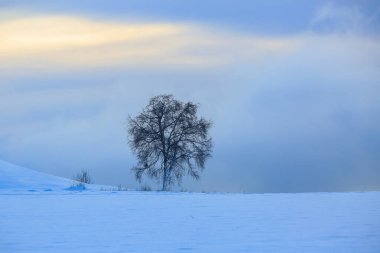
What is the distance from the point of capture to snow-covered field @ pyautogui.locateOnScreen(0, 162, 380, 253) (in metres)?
15.8

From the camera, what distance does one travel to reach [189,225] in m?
20.0

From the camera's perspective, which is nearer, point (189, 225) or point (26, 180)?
point (189, 225)

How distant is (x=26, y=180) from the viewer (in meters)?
45.3

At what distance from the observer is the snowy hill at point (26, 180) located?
42.4 metres

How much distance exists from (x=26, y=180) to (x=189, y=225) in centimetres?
2721

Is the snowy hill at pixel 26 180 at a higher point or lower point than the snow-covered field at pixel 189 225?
higher

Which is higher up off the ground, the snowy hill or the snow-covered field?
the snowy hill

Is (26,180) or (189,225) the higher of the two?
(26,180)

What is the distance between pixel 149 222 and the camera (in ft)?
69.0

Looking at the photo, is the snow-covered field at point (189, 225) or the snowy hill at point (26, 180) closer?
the snow-covered field at point (189, 225)

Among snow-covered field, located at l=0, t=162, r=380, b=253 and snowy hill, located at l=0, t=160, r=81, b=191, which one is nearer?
snow-covered field, located at l=0, t=162, r=380, b=253

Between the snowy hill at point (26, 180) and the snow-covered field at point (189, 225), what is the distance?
1204cm

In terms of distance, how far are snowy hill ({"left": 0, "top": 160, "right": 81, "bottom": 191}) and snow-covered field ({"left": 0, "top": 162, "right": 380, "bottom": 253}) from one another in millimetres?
12041

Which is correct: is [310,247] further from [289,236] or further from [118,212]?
[118,212]
